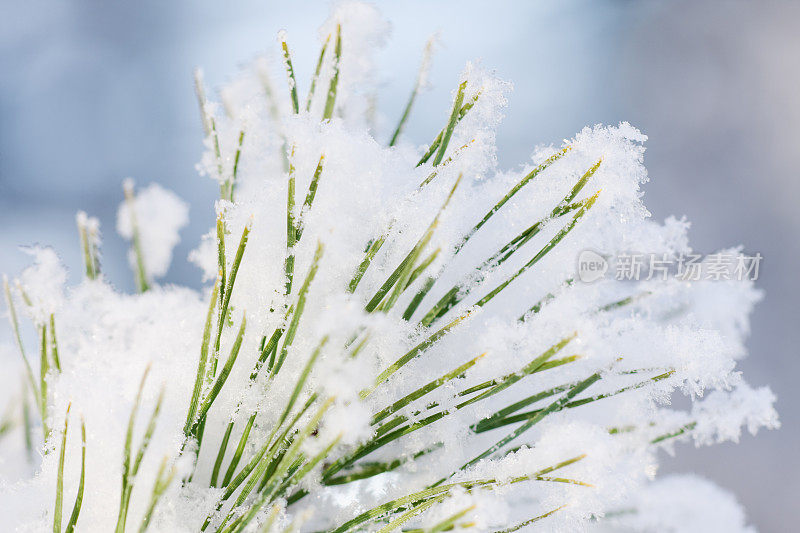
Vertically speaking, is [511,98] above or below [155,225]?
above

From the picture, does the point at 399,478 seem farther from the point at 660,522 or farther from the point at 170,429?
the point at 660,522

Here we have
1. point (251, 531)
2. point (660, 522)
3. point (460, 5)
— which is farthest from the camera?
point (460, 5)

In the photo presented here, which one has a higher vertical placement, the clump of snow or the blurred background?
the blurred background

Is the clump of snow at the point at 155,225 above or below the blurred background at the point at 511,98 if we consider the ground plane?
below

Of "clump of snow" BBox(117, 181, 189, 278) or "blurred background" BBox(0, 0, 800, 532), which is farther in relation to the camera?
"blurred background" BBox(0, 0, 800, 532)

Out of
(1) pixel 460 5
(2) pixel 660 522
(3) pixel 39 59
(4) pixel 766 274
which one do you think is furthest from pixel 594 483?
(3) pixel 39 59

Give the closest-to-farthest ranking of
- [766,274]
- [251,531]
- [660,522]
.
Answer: [251,531], [660,522], [766,274]

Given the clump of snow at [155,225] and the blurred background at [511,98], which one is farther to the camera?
the blurred background at [511,98]

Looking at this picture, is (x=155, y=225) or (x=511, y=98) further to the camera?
(x=511, y=98)
